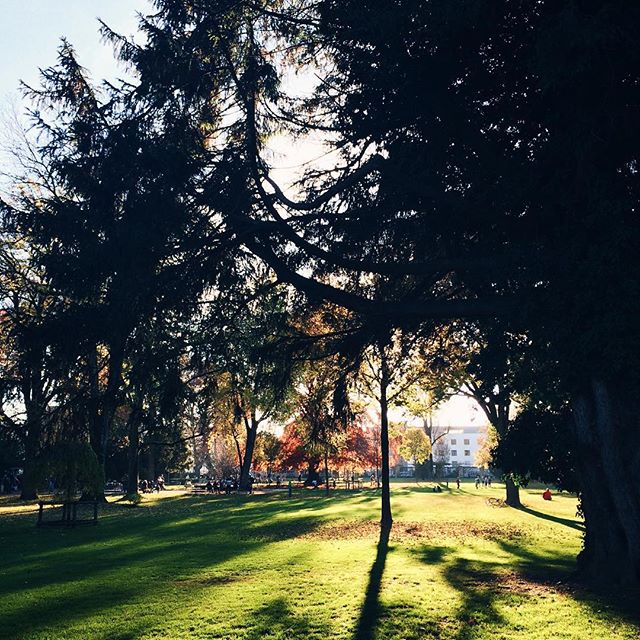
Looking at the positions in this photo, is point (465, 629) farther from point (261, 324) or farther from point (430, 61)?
point (430, 61)

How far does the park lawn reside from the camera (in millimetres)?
8211

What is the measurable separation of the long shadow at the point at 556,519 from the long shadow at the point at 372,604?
12.9 m

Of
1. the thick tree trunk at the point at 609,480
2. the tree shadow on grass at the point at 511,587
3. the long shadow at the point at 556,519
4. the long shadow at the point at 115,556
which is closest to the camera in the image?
the tree shadow on grass at the point at 511,587

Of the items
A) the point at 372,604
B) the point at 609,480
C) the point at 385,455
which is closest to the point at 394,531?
the point at 385,455

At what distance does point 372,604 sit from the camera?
31.1ft

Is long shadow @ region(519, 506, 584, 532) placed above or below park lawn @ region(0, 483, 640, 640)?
below

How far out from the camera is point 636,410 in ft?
31.9

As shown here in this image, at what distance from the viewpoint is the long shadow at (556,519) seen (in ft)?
79.7

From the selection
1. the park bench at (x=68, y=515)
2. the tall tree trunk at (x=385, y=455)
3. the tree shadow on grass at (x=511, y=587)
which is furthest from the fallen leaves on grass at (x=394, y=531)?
the park bench at (x=68, y=515)

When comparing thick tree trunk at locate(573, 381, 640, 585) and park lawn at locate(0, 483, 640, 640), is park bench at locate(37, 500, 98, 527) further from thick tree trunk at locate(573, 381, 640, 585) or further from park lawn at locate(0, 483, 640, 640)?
thick tree trunk at locate(573, 381, 640, 585)

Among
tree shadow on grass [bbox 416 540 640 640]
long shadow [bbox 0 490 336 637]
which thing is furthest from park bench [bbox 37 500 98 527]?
tree shadow on grass [bbox 416 540 640 640]

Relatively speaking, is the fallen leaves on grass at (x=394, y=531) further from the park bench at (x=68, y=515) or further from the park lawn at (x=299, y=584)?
the park bench at (x=68, y=515)

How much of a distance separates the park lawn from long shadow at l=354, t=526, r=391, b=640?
1.2 inches

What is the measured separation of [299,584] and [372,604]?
2.18m
